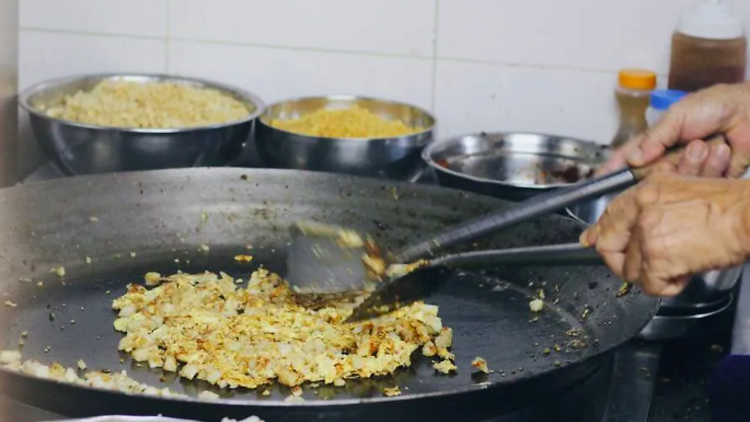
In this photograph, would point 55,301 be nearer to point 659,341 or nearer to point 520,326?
point 520,326

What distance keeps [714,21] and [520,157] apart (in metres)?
0.49

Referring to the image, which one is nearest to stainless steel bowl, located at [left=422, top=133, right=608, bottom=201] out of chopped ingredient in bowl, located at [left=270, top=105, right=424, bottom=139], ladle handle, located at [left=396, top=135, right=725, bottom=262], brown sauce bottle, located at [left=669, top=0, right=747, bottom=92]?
chopped ingredient in bowl, located at [left=270, top=105, right=424, bottom=139]

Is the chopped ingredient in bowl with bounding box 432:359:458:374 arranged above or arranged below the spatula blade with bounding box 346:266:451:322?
below

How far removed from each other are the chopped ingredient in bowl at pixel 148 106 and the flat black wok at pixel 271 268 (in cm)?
25

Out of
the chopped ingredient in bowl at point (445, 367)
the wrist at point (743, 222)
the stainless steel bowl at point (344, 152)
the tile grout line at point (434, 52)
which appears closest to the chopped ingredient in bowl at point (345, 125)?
the stainless steel bowl at point (344, 152)

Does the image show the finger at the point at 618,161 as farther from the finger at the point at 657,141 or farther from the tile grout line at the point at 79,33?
the tile grout line at the point at 79,33

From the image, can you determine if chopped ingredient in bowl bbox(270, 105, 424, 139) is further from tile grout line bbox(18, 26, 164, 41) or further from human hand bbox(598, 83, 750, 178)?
human hand bbox(598, 83, 750, 178)

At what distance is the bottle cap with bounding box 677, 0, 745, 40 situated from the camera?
2.19 m

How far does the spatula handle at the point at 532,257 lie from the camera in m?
1.45

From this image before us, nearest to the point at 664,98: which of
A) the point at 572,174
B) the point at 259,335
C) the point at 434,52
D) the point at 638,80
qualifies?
the point at 638,80

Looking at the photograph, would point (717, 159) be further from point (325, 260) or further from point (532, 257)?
point (325, 260)

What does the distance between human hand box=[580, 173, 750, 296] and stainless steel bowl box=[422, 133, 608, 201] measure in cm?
91

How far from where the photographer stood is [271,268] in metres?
1.97

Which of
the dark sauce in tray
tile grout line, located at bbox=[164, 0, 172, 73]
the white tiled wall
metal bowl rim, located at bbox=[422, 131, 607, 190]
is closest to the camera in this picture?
metal bowl rim, located at bbox=[422, 131, 607, 190]
